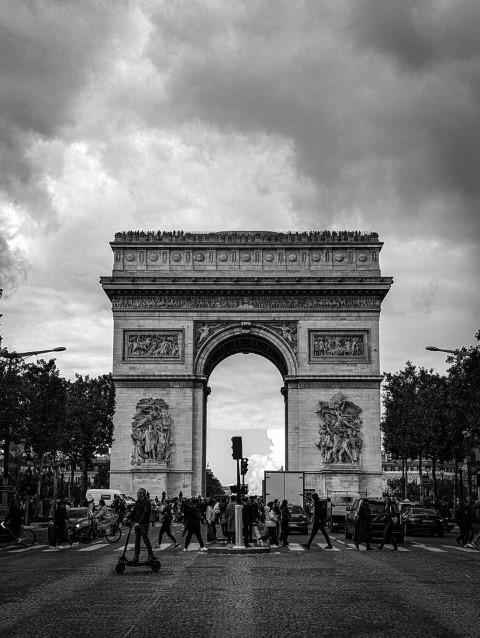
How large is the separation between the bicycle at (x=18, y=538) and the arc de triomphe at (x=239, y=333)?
2564 centimetres

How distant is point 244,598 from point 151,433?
46.9 m

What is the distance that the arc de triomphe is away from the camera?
205ft

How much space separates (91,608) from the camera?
14.4m

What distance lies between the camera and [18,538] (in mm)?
35031

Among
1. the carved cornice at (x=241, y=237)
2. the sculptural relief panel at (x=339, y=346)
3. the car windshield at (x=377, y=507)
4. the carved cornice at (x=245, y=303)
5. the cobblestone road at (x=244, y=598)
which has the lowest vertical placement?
the cobblestone road at (x=244, y=598)

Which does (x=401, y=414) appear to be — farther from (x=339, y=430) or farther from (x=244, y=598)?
(x=244, y=598)

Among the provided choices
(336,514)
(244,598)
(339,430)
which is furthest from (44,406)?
(244,598)

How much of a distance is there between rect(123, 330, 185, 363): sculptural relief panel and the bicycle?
28.0m

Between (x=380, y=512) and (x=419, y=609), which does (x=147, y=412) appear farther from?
(x=419, y=609)

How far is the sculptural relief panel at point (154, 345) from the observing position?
64.2 meters

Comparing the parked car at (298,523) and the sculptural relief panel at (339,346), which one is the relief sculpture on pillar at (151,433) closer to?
the sculptural relief panel at (339,346)

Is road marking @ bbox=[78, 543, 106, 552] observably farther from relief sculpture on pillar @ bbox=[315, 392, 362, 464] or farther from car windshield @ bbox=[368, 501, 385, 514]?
relief sculpture on pillar @ bbox=[315, 392, 362, 464]

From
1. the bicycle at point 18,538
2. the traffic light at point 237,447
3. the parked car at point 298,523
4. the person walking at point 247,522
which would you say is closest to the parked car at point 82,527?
the bicycle at point 18,538

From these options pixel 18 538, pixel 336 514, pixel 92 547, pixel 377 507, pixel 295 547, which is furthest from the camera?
pixel 336 514
